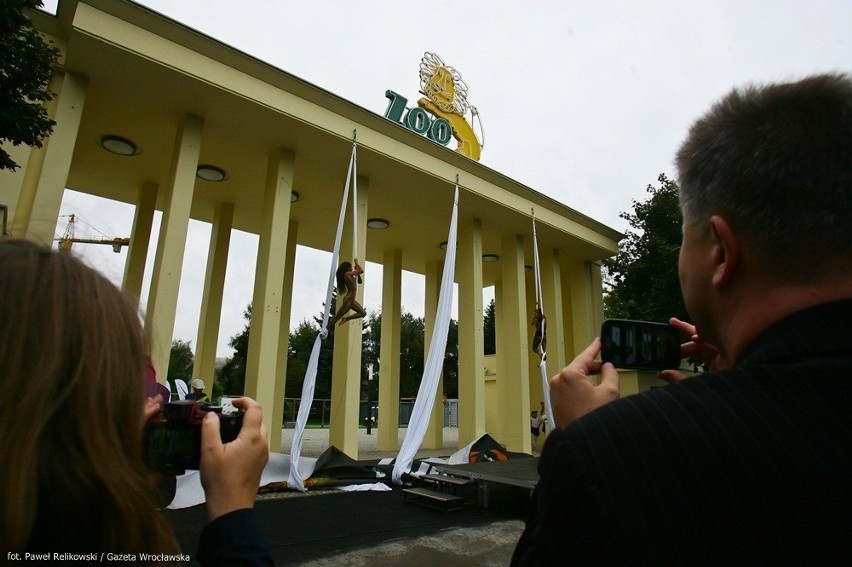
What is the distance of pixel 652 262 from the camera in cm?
1561

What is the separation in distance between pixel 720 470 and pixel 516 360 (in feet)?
40.2

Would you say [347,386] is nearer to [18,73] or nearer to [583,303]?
[18,73]

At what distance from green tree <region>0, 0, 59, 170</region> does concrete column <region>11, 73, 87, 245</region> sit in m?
1.89

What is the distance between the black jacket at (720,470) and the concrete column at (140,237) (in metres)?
11.4

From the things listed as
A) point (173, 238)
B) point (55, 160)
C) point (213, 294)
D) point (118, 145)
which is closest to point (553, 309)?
point (213, 294)

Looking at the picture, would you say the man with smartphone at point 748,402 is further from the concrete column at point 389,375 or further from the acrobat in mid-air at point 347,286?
the concrete column at point 389,375

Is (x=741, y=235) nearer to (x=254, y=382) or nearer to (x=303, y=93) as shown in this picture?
(x=254, y=382)

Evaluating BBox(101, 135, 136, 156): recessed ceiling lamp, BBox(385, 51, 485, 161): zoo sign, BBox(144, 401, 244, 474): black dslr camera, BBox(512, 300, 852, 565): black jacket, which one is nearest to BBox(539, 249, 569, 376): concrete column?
BBox(385, 51, 485, 161): zoo sign

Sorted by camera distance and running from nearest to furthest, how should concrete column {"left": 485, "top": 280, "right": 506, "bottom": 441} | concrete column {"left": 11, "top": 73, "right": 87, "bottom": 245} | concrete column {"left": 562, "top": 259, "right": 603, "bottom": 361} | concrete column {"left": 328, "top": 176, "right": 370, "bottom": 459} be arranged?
concrete column {"left": 11, "top": 73, "right": 87, "bottom": 245}, concrete column {"left": 328, "top": 176, "right": 370, "bottom": 459}, concrete column {"left": 485, "top": 280, "right": 506, "bottom": 441}, concrete column {"left": 562, "top": 259, "right": 603, "bottom": 361}

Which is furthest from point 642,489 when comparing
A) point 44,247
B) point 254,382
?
point 254,382

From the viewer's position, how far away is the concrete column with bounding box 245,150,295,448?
8.38 meters

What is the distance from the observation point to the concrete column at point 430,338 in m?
15.1

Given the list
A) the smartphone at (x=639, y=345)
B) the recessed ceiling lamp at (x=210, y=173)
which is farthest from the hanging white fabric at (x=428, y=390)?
the smartphone at (x=639, y=345)

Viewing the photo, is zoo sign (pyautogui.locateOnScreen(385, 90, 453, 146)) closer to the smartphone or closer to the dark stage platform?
the dark stage platform
